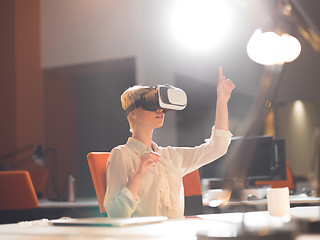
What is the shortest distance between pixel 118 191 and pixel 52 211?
232 cm

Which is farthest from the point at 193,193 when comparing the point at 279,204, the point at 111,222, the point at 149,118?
the point at 111,222

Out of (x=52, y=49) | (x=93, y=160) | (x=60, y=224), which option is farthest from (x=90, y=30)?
(x=60, y=224)

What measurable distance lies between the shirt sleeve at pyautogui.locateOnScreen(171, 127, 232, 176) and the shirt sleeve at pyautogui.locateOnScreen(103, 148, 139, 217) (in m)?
0.29

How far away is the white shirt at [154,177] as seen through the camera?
68.4 inches

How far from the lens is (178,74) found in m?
6.88

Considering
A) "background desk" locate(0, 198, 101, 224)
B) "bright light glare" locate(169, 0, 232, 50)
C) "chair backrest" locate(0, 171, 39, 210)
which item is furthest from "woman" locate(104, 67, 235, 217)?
"bright light glare" locate(169, 0, 232, 50)

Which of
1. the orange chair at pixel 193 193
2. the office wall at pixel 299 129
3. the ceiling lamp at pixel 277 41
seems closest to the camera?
the ceiling lamp at pixel 277 41

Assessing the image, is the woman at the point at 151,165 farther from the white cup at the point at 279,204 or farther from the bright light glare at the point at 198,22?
the bright light glare at the point at 198,22

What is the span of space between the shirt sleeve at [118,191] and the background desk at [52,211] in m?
1.81

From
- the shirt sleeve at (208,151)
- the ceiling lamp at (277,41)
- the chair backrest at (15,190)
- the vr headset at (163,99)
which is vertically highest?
the ceiling lamp at (277,41)

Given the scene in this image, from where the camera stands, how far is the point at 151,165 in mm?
1865

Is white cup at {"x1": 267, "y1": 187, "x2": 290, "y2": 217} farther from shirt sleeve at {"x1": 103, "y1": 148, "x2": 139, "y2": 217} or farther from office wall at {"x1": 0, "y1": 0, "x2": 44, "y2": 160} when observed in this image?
office wall at {"x1": 0, "y1": 0, "x2": 44, "y2": 160}

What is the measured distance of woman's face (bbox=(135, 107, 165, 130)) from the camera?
1.90m

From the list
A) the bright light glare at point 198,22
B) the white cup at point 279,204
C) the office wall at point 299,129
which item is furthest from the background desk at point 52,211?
the office wall at point 299,129
